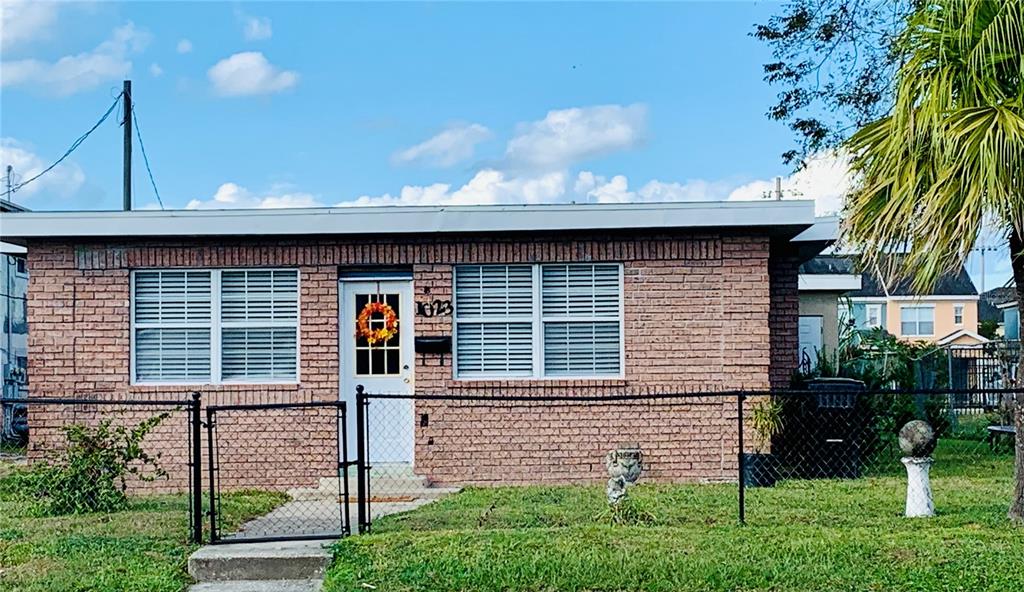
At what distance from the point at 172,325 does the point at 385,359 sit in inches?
93.8

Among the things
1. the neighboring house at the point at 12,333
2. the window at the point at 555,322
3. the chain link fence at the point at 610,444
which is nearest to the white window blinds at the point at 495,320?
the window at the point at 555,322

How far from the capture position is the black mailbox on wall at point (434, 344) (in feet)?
41.7

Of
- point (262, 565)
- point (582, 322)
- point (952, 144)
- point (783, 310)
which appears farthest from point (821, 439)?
point (262, 565)

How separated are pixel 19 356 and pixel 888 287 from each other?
1565cm

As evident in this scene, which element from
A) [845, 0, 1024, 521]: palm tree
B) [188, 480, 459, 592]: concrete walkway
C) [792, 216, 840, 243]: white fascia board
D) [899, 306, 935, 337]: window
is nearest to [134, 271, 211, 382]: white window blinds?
[188, 480, 459, 592]: concrete walkway

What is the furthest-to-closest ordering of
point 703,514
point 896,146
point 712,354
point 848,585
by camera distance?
1. point 712,354
2. point 703,514
3. point 896,146
4. point 848,585

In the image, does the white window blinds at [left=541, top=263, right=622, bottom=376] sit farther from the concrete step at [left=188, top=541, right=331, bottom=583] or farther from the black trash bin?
the concrete step at [left=188, top=541, right=331, bottom=583]

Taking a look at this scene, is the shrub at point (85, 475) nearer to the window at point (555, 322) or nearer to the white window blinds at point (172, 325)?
the white window blinds at point (172, 325)

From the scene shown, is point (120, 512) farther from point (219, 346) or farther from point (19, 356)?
point (19, 356)

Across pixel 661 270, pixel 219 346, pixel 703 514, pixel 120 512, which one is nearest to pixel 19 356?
pixel 219 346

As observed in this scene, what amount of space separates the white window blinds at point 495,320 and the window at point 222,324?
1.87 meters

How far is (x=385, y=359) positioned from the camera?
12938 millimetres

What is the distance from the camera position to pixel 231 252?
12812 millimetres

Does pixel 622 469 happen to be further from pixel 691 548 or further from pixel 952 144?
pixel 952 144
